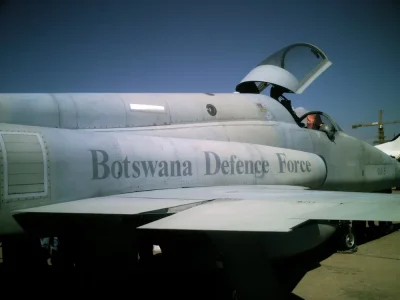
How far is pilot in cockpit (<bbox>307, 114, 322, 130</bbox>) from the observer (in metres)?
7.05

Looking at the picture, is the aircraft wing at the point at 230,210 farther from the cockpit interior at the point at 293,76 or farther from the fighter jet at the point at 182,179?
the cockpit interior at the point at 293,76

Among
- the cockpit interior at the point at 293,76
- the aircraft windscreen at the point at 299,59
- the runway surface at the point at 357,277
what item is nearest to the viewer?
the runway surface at the point at 357,277

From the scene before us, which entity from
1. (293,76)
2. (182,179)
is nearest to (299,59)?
(293,76)

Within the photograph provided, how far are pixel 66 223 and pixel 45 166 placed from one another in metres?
0.62

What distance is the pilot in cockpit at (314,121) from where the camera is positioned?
277 inches

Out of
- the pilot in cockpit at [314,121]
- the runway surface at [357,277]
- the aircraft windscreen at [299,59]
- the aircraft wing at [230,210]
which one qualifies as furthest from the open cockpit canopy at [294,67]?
the aircraft wing at [230,210]

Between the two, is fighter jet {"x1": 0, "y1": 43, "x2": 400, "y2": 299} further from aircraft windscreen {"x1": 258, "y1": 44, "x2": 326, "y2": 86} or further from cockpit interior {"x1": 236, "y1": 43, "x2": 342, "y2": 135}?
aircraft windscreen {"x1": 258, "y1": 44, "x2": 326, "y2": 86}

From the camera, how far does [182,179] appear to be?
4344mm

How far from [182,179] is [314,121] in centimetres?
395

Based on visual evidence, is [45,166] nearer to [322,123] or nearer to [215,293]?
[215,293]

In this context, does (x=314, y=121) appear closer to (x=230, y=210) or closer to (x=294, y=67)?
(x=294, y=67)

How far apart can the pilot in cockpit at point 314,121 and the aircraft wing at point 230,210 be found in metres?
4.25

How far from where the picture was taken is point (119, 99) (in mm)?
4898

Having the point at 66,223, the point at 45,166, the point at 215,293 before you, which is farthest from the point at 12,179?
the point at 215,293
